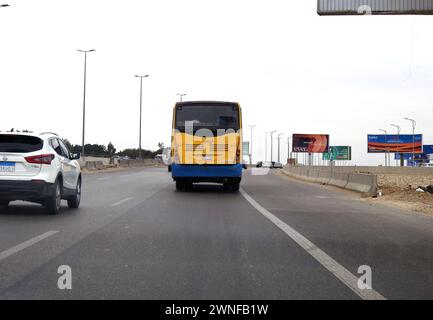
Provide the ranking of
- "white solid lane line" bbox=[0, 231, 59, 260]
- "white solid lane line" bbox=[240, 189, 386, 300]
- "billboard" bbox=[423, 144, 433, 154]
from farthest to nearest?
"billboard" bbox=[423, 144, 433, 154] → "white solid lane line" bbox=[0, 231, 59, 260] → "white solid lane line" bbox=[240, 189, 386, 300]

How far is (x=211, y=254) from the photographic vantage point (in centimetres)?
780

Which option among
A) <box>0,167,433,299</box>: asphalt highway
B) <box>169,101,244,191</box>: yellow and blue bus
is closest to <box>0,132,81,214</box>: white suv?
<box>0,167,433,299</box>: asphalt highway

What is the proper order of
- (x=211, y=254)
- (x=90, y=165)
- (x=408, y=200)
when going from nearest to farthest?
(x=211, y=254) → (x=408, y=200) → (x=90, y=165)

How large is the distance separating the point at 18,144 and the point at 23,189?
106 cm

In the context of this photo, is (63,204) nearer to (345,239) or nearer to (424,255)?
(345,239)

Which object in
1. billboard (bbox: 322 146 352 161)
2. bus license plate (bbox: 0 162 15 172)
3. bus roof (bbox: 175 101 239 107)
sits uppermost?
billboard (bbox: 322 146 352 161)

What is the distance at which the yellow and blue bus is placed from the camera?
68.2 ft

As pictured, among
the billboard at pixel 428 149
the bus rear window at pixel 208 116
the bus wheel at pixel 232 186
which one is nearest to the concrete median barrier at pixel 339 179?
the bus wheel at pixel 232 186

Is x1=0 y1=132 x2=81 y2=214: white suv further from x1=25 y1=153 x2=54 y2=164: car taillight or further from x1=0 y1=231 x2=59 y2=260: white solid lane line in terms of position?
x1=0 y1=231 x2=59 y2=260: white solid lane line

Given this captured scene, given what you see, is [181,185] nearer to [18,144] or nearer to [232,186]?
[232,186]

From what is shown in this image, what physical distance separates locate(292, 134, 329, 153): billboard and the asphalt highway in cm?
7562

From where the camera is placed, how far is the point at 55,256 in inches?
295

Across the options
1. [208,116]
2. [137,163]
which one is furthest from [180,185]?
[137,163]

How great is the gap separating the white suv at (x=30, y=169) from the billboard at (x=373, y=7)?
26.0 feet
